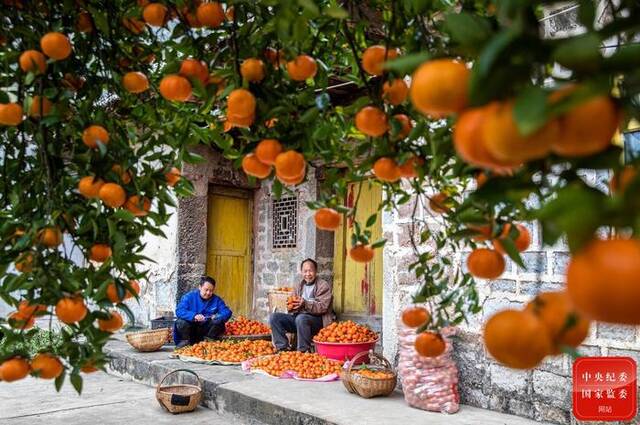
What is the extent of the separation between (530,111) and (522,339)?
0.75 feet

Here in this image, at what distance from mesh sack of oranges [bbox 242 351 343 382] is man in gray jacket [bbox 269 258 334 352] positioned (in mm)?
576

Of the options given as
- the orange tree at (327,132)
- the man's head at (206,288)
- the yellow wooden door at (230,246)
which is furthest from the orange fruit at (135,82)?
the yellow wooden door at (230,246)

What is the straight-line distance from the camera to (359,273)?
612 cm

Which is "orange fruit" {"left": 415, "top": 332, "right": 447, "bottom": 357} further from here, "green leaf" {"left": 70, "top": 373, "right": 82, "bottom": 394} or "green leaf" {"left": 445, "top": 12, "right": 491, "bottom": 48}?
"green leaf" {"left": 445, "top": 12, "right": 491, "bottom": 48}

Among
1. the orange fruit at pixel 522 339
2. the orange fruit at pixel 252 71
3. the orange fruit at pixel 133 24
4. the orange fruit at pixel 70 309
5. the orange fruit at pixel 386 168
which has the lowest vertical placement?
the orange fruit at pixel 70 309

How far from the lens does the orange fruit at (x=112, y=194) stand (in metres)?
1.26

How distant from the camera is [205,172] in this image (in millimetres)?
6945

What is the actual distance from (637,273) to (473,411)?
3.39m

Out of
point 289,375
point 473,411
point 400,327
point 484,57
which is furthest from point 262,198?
point 484,57

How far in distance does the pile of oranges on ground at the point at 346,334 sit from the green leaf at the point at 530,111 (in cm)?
469

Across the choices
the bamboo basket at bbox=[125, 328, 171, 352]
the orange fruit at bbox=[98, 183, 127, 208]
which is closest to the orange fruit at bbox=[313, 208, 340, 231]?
the orange fruit at bbox=[98, 183, 127, 208]

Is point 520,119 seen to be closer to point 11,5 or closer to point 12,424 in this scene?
point 11,5

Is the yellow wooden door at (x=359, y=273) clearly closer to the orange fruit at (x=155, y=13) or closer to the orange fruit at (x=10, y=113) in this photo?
the orange fruit at (x=155, y=13)

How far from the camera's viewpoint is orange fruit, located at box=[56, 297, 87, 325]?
1.17 meters
